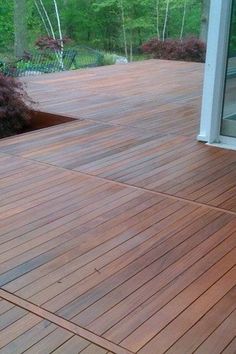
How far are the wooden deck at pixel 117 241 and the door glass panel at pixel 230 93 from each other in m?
0.25

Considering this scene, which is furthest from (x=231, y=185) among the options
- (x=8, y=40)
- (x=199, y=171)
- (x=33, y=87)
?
(x=8, y=40)

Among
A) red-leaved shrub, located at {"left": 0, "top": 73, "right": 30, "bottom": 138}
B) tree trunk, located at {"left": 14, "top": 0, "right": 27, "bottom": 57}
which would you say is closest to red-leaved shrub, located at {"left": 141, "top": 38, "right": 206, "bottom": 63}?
tree trunk, located at {"left": 14, "top": 0, "right": 27, "bottom": 57}

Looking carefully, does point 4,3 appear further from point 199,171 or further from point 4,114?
point 199,171

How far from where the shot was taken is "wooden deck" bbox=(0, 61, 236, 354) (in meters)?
1.72

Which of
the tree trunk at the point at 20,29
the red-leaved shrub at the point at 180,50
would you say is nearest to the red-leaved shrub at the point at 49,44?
the red-leaved shrub at the point at 180,50

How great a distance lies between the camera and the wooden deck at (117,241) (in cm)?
172

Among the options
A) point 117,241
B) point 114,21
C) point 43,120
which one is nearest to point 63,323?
point 117,241

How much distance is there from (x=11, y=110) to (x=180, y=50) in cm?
715

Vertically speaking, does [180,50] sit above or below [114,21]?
below

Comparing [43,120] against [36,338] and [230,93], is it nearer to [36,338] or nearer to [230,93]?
[230,93]

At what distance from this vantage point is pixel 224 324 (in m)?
1.75

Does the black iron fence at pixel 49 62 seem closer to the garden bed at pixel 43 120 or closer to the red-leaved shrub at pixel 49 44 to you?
the red-leaved shrub at pixel 49 44

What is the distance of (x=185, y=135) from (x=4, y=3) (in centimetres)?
1757

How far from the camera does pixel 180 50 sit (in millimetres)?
11156
